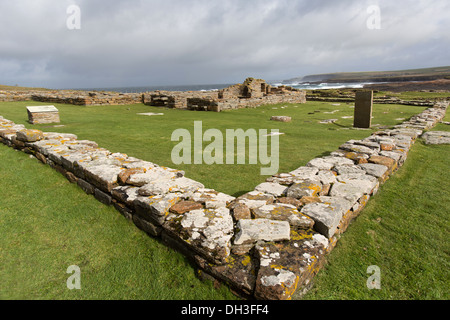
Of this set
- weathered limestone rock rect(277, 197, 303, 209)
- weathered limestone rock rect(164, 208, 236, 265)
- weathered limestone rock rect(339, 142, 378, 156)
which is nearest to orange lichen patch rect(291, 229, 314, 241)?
weathered limestone rock rect(277, 197, 303, 209)

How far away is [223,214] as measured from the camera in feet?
8.95

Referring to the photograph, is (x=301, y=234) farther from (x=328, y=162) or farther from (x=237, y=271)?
(x=328, y=162)

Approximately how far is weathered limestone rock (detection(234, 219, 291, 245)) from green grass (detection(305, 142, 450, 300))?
516mm

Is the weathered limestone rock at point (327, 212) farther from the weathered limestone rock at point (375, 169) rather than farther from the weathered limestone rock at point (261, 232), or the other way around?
the weathered limestone rock at point (375, 169)

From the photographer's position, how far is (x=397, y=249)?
269cm

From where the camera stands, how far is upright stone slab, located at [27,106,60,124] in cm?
910

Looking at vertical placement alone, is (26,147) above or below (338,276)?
above

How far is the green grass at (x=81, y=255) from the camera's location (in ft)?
7.41

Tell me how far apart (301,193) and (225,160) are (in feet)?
8.43

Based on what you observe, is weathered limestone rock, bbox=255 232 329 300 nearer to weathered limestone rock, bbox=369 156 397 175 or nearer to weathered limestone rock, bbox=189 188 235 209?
weathered limestone rock, bbox=189 188 235 209

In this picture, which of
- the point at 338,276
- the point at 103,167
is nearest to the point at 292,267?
the point at 338,276

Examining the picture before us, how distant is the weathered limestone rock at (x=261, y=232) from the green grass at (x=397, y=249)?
0.52 m
